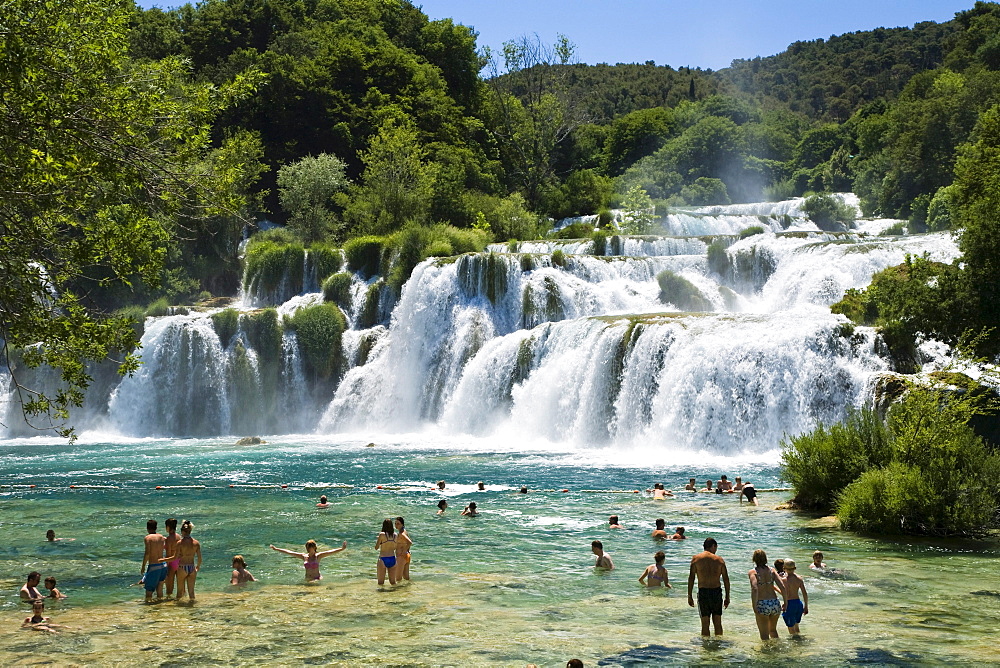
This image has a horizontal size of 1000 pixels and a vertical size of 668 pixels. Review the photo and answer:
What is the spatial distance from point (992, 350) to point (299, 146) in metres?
49.2

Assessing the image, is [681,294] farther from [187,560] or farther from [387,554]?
[187,560]

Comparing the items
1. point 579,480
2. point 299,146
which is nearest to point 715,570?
point 579,480

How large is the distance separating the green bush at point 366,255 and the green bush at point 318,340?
432 cm

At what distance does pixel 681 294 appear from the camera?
36.2 m

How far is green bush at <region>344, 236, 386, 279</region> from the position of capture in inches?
1674

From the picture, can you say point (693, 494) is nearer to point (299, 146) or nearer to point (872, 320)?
point (872, 320)

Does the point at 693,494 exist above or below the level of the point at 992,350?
below

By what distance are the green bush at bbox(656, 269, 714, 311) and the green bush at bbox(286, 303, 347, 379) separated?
13.5m

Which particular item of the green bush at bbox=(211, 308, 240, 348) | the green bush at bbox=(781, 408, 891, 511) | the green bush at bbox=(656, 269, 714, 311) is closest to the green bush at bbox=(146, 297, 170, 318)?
the green bush at bbox=(211, 308, 240, 348)

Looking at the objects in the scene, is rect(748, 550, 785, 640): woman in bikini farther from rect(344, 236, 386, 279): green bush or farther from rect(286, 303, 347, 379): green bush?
rect(344, 236, 386, 279): green bush

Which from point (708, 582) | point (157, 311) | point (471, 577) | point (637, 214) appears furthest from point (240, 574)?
point (637, 214)

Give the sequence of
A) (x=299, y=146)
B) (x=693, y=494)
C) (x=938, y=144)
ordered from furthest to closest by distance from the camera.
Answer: (x=299, y=146) < (x=938, y=144) < (x=693, y=494)

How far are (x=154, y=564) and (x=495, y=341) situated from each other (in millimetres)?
23124

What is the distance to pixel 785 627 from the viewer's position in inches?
424
